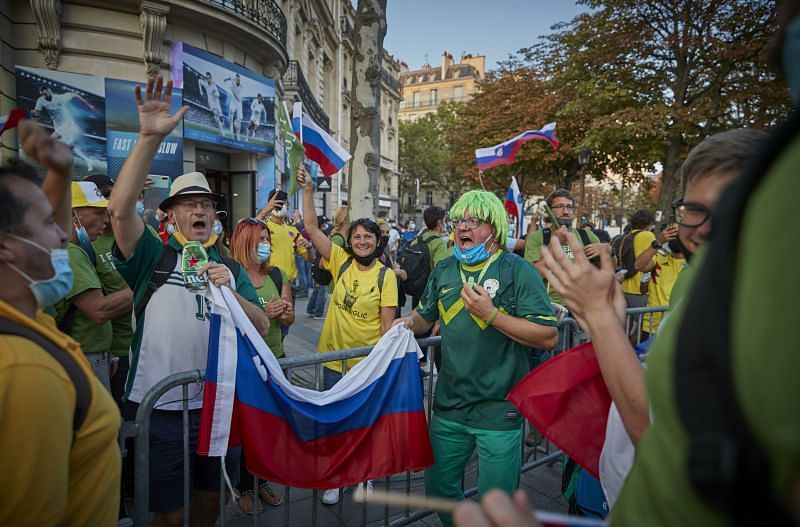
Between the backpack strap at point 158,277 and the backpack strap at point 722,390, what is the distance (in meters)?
2.67

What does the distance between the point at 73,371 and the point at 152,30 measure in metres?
12.6

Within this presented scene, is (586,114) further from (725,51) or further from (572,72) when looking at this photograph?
(725,51)

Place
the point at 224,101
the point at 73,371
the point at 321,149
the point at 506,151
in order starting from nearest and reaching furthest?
the point at 73,371 < the point at 321,149 < the point at 506,151 < the point at 224,101

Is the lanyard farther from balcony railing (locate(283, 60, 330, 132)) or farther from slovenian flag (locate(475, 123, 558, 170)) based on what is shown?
balcony railing (locate(283, 60, 330, 132))

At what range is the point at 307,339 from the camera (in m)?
8.48

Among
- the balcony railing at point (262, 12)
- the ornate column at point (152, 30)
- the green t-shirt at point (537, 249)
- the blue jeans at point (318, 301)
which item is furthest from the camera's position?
the balcony railing at point (262, 12)

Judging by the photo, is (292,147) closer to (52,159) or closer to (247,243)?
(247,243)

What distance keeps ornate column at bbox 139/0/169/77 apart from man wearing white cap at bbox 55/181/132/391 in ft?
31.0

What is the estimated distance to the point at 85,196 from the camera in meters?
3.39

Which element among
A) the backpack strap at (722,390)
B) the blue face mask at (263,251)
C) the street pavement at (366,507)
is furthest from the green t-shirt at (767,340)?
the blue face mask at (263,251)

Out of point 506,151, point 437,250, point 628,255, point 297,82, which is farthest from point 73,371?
point 297,82

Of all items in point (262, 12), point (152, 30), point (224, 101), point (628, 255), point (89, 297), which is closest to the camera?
point (89, 297)

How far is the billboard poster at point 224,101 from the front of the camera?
40.6 feet

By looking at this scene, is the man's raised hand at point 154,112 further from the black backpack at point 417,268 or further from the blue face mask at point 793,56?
the black backpack at point 417,268
